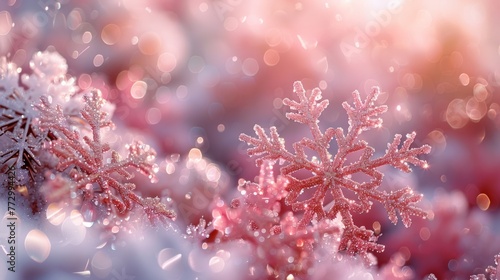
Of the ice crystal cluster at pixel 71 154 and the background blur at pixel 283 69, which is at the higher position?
the background blur at pixel 283 69

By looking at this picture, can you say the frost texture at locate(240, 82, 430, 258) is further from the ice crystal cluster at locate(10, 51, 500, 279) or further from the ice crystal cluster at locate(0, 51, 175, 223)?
the ice crystal cluster at locate(0, 51, 175, 223)

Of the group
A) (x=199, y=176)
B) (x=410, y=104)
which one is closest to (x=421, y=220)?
(x=410, y=104)

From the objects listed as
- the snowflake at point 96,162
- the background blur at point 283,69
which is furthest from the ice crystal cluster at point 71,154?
the background blur at point 283,69

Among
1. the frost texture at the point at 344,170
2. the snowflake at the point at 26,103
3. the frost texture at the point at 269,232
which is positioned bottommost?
the frost texture at the point at 269,232

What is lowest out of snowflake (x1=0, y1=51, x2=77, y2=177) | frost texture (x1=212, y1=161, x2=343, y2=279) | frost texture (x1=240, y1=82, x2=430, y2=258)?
frost texture (x1=212, y1=161, x2=343, y2=279)

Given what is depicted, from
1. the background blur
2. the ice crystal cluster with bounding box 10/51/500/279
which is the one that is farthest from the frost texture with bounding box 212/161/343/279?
the background blur

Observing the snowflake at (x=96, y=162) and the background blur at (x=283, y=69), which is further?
the background blur at (x=283, y=69)

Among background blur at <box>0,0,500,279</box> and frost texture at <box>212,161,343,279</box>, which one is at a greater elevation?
background blur at <box>0,0,500,279</box>

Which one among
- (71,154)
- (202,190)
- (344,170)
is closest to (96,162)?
(71,154)

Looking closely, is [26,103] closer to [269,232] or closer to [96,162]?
[96,162]

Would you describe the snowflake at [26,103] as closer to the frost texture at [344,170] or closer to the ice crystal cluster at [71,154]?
the ice crystal cluster at [71,154]
